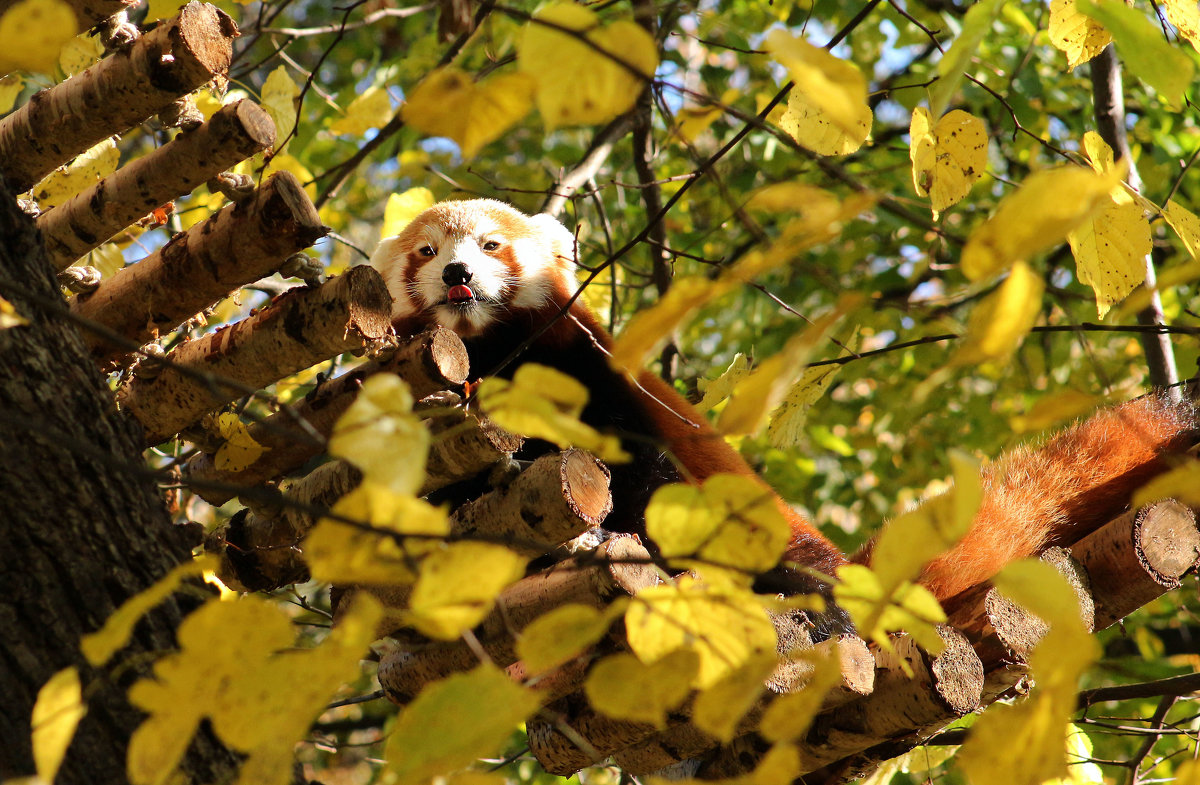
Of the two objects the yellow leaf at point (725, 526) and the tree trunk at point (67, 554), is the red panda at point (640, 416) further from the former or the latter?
the tree trunk at point (67, 554)

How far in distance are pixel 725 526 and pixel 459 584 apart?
9.9 inches

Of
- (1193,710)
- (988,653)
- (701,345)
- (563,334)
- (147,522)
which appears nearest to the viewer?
(147,522)

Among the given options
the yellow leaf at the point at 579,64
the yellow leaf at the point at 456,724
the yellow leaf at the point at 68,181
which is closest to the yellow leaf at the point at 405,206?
the yellow leaf at the point at 68,181

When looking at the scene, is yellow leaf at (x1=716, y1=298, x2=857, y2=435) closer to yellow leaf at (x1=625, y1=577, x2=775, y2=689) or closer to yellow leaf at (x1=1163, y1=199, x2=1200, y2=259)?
yellow leaf at (x1=625, y1=577, x2=775, y2=689)

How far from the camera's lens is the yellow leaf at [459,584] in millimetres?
749

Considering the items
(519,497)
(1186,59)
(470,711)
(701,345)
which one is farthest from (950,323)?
(701,345)

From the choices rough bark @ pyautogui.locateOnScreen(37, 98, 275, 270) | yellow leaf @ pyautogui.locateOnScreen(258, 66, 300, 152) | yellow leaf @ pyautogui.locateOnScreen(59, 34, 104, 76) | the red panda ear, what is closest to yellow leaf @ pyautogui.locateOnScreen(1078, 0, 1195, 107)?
rough bark @ pyautogui.locateOnScreen(37, 98, 275, 270)

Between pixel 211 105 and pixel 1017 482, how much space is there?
Result: 1.88 m

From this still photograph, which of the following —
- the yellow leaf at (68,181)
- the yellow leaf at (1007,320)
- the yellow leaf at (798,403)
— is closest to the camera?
the yellow leaf at (1007,320)

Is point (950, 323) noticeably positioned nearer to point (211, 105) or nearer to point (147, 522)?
point (147, 522)

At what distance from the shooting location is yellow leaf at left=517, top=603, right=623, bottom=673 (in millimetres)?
787

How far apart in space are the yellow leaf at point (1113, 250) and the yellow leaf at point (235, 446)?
51.1 inches

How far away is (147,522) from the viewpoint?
1170 mm

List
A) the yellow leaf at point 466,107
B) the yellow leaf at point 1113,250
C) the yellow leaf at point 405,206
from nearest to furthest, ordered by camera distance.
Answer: the yellow leaf at point 466,107 < the yellow leaf at point 1113,250 < the yellow leaf at point 405,206
